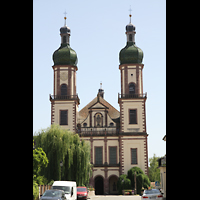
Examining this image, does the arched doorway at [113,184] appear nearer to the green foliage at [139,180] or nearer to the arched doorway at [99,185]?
the arched doorway at [99,185]

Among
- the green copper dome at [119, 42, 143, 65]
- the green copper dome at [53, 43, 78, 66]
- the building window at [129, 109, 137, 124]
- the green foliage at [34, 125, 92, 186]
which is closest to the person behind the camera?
the green foliage at [34, 125, 92, 186]

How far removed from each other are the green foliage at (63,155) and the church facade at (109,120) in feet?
62.1

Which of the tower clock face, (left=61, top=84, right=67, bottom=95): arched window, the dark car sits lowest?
the dark car

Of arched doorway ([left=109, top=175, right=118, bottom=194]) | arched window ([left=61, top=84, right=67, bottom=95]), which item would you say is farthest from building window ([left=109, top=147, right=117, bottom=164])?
arched window ([left=61, top=84, right=67, bottom=95])

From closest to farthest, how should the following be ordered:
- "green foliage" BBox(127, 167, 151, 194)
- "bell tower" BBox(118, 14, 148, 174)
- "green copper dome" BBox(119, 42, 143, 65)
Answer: "green foliage" BBox(127, 167, 151, 194)
"bell tower" BBox(118, 14, 148, 174)
"green copper dome" BBox(119, 42, 143, 65)

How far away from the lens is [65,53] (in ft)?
212

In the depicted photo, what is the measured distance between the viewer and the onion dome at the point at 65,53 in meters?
64.4

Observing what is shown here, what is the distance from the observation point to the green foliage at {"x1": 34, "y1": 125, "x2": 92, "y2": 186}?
38.3 metres

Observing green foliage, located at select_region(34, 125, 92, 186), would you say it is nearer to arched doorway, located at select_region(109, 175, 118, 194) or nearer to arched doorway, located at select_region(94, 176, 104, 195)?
arched doorway, located at select_region(94, 176, 104, 195)
